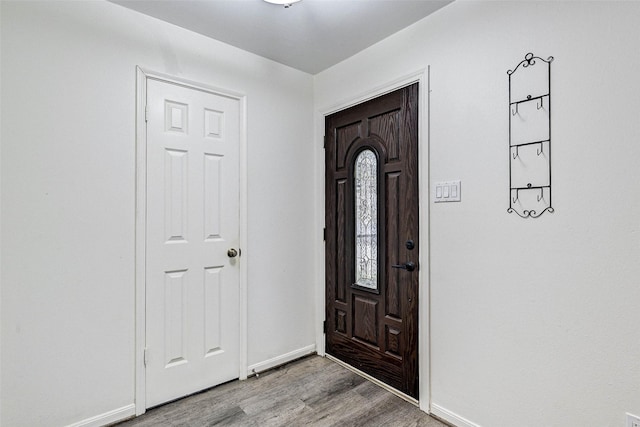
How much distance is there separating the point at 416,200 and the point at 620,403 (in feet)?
4.29

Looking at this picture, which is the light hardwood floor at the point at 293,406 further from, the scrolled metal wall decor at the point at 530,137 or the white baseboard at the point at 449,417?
the scrolled metal wall decor at the point at 530,137

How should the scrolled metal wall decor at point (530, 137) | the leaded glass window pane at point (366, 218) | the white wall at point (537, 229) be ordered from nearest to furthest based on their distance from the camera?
the white wall at point (537, 229) < the scrolled metal wall decor at point (530, 137) < the leaded glass window pane at point (366, 218)

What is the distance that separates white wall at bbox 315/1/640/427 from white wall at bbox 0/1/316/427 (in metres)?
1.72

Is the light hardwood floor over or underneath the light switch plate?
underneath

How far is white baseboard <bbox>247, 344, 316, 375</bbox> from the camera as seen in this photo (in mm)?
2498

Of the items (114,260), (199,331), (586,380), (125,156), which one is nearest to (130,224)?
(114,260)

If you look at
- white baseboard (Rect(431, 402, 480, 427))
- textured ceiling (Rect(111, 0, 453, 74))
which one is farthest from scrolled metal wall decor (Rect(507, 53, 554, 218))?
white baseboard (Rect(431, 402, 480, 427))

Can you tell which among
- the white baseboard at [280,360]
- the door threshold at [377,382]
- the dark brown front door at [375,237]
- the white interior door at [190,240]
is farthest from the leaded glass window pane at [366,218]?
the white interior door at [190,240]

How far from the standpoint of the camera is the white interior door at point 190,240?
2.09m

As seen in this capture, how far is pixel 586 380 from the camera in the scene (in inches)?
56.2

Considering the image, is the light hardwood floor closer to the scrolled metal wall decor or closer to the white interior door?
the white interior door

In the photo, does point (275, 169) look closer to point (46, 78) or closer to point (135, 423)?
point (46, 78)

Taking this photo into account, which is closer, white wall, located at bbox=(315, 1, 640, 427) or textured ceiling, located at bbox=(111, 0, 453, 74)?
white wall, located at bbox=(315, 1, 640, 427)

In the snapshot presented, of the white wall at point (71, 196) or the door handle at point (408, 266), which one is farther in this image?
the door handle at point (408, 266)
